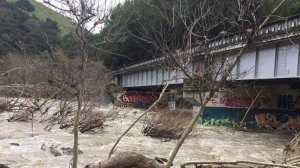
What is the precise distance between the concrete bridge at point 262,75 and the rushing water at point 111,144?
292 cm

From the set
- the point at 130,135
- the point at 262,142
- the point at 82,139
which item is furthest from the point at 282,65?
the point at 82,139

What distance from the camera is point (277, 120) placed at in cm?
3559

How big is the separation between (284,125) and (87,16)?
27.5m

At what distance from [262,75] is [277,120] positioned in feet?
36.9

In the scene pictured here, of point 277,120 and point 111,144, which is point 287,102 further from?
point 111,144

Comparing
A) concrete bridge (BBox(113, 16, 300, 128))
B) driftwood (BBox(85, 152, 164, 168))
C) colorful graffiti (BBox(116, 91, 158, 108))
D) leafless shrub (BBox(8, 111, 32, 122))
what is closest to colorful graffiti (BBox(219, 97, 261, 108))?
concrete bridge (BBox(113, 16, 300, 128))

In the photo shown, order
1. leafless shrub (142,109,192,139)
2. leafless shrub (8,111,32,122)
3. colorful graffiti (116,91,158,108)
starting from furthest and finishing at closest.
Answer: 1. colorful graffiti (116,91,158,108)
2. leafless shrub (8,111,32,122)
3. leafless shrub (142,109,192,139)

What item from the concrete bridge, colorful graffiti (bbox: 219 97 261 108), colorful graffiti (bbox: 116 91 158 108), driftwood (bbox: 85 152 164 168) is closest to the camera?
driftwood (bbox: 85 152 164 168)

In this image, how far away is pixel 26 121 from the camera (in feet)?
92.3

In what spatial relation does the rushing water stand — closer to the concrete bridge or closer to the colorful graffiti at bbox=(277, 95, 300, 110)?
the concrete bridge

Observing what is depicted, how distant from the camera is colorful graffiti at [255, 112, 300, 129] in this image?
34062mm

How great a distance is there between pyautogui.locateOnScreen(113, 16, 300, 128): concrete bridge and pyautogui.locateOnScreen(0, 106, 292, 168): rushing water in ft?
9.60

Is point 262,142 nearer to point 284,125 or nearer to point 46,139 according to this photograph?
point 284,125

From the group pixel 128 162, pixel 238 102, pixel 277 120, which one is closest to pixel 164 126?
pixel 238 102
